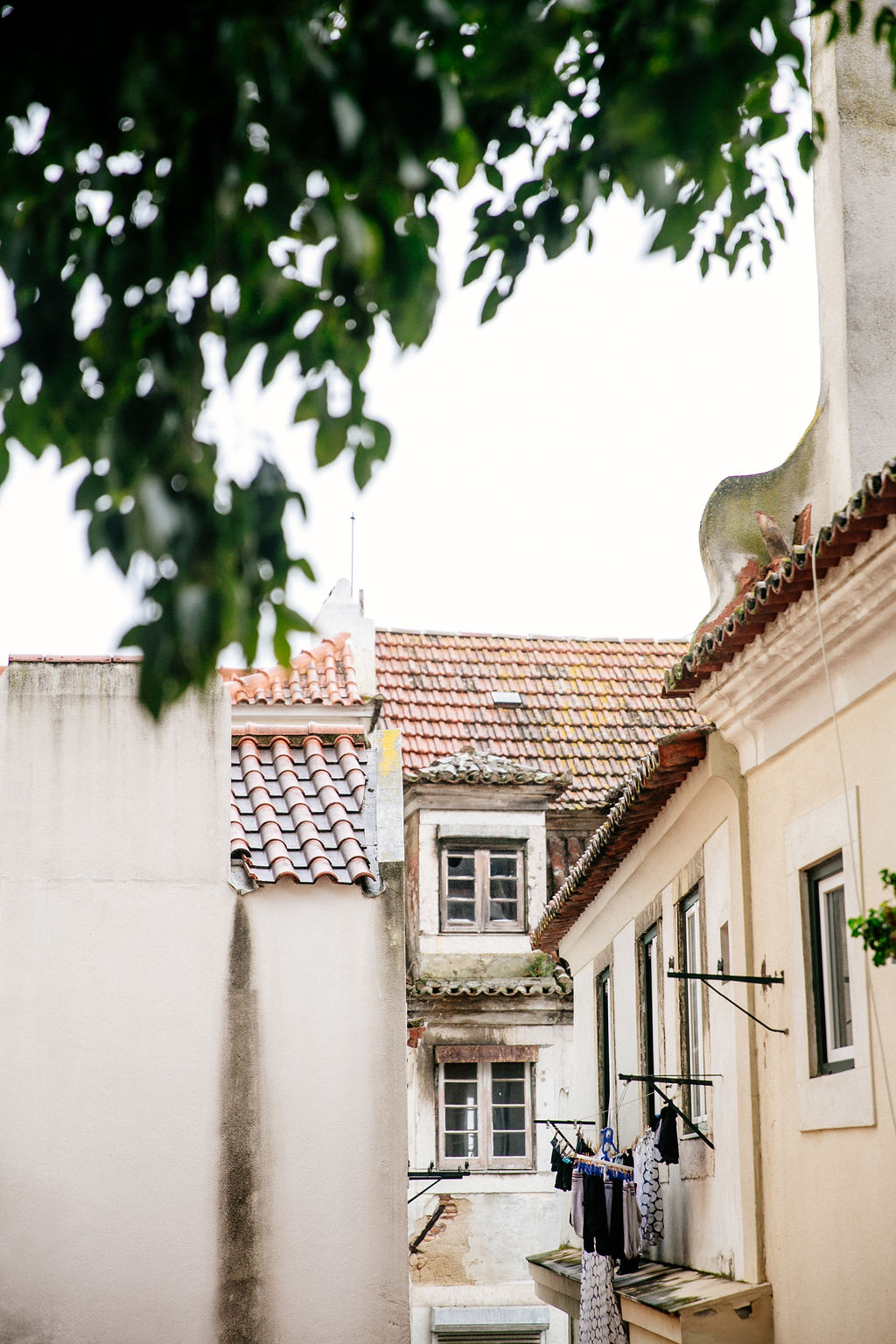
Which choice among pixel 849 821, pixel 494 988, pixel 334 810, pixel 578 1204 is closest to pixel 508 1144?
pixel 494 988

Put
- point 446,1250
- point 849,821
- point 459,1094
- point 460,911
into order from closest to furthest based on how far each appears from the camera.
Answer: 1. point 849,821
2. point 446,1250
3. point 459,1094
4. point 460,911

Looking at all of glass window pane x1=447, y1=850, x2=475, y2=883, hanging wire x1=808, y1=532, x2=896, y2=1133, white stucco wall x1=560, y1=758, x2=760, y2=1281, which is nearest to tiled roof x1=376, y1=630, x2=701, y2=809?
glass window pane x1=447, y1=850, x2=475, y2=883

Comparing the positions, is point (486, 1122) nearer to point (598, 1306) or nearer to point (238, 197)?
point (598, 1306)

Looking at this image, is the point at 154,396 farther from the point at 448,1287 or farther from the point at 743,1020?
the point at 448,1287

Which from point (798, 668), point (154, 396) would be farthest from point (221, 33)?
point (798, 668)

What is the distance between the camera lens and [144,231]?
3648 millimetres

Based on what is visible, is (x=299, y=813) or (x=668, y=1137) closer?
(x=668, y=1137)

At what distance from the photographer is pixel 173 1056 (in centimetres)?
1059

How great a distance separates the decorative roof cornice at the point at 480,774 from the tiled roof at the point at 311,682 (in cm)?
150

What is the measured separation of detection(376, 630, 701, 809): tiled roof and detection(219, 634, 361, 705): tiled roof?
1738 mm

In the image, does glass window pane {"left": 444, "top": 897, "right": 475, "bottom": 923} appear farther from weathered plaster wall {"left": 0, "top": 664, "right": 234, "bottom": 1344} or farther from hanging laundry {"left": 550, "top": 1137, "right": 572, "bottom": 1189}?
weathered plaster wall {"left": 0, "top": 664, "right": 234, "bottom": 1344}

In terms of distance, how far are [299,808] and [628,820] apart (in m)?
2.43

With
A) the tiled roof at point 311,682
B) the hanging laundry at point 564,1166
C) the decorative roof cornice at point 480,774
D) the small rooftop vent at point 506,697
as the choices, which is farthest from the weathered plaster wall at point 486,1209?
the hanging laundry at point 564,1166

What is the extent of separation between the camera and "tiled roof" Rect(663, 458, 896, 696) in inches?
267
